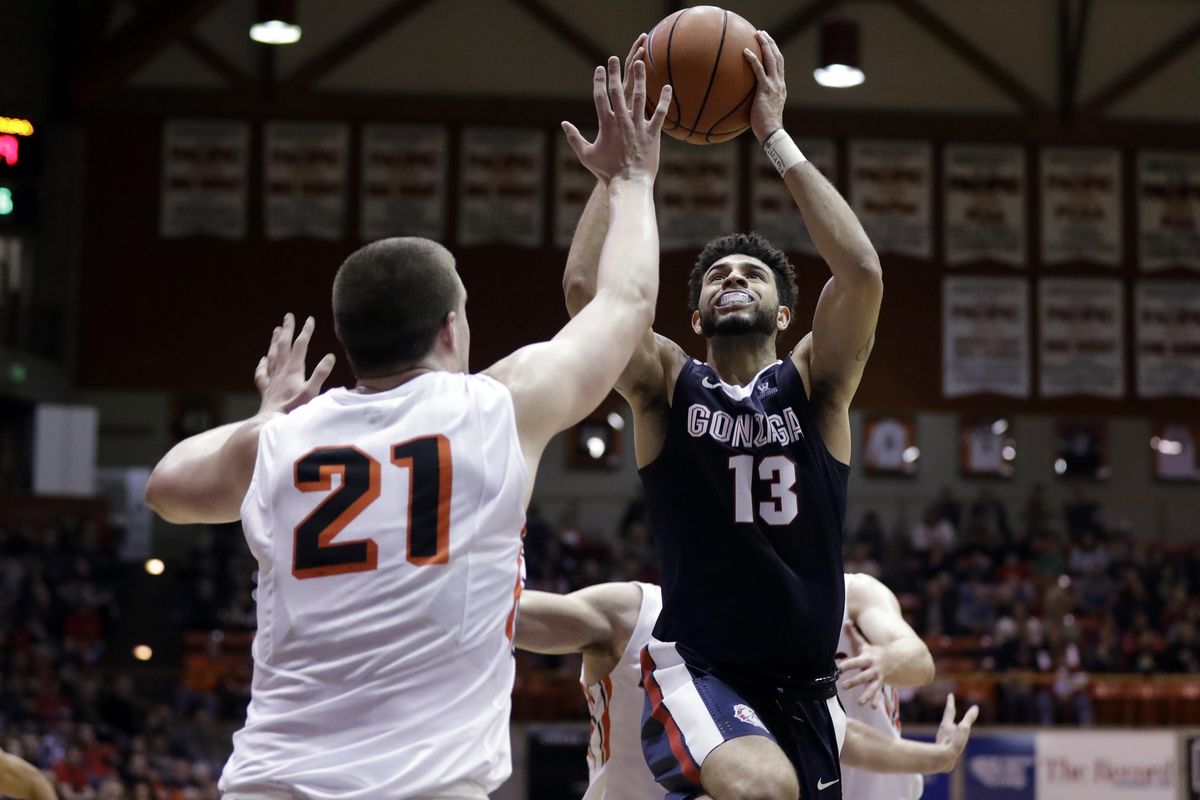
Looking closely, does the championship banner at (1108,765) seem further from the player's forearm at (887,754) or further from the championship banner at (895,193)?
the player's forearm at (887,754)

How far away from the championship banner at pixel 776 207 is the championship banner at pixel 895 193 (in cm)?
41

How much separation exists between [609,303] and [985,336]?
53.3ft

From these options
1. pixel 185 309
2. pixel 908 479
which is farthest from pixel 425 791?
pixel 908 479

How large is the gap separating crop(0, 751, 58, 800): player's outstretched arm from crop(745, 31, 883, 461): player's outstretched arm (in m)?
2.80

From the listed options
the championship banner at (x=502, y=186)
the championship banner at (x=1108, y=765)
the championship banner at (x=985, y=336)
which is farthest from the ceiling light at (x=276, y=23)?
the championship banner at (x=1108, y=765)

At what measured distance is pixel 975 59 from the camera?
19.1 m

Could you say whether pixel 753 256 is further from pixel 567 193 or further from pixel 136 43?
pixel 136 43

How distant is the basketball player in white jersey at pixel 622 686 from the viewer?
18.3 ft

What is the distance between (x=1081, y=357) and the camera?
18.9m

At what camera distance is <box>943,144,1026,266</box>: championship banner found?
1895 cm

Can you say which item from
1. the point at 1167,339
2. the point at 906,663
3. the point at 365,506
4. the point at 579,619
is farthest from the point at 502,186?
the point at 365,506

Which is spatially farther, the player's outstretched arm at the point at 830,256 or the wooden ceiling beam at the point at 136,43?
the wooden ceiling beam at the point at 136,43

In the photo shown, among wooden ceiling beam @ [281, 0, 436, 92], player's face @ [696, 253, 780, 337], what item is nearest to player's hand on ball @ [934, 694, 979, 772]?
player's face @ [696, 253, 780, 337]

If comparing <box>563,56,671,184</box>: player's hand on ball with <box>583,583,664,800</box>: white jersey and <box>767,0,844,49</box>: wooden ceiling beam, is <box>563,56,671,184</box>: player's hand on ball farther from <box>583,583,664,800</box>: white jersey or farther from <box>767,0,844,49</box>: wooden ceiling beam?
<box>767,0,844,49</box>: wooden ceiling beam
